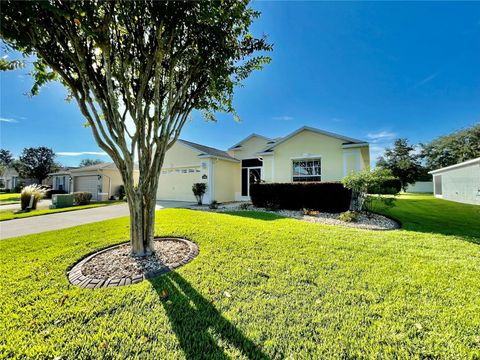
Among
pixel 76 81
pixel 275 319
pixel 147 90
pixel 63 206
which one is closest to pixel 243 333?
pixel 275 319

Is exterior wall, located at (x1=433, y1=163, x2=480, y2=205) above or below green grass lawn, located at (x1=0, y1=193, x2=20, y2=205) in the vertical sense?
above

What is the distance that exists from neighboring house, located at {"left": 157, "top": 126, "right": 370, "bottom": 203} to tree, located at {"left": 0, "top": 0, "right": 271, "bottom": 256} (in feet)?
27.2

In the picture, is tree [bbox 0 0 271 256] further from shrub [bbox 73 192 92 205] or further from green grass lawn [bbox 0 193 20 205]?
green grass lawn [bbox 0 193 20 205]

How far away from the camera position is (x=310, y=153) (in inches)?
476

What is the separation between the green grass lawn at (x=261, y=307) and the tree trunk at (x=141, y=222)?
1217 mm

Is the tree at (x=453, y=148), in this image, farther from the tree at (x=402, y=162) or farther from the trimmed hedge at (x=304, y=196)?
the trimmed hedge at (x=304, y=196)

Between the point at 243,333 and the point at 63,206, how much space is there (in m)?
17.1

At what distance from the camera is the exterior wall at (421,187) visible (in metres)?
31.6

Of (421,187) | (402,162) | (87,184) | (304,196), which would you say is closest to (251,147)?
(304,196)

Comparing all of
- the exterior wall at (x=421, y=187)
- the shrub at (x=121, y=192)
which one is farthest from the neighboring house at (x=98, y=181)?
the exterior wall at (x=421, y=187)

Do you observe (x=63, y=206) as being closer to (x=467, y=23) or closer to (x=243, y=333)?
(x=243, y=333)

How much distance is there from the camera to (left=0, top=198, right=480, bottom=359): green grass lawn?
189 centimetres

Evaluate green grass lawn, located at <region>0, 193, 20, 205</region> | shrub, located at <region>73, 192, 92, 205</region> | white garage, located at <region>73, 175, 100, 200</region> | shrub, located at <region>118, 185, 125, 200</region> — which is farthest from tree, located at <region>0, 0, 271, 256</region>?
green grass lawn, located at <region>0, 193, 20, 205</region>

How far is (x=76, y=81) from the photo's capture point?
3.91 meters
